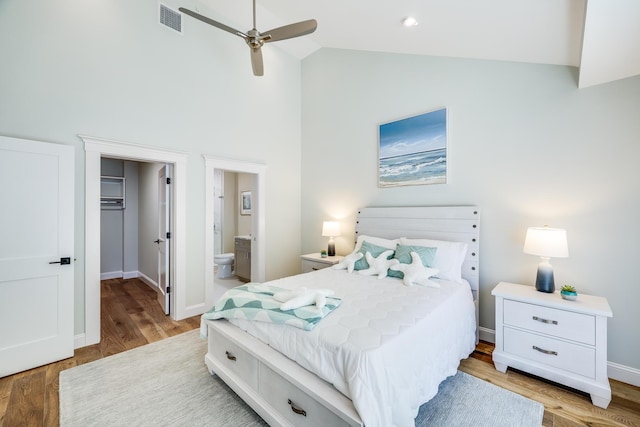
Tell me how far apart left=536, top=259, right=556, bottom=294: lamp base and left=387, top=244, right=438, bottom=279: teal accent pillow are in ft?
2.84

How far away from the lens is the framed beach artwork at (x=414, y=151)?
324cm

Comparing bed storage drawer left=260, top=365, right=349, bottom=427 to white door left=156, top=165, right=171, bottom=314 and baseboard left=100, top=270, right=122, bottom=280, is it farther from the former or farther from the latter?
baseboard left=100, top=270, right=122, bottom=280

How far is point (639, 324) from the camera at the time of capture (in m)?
2.20

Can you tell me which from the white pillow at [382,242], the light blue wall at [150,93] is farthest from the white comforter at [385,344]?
the light blue wall at [150,93]

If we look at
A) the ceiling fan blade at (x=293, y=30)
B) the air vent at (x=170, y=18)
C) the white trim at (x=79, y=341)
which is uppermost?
the air vent at (x=170, y=18)

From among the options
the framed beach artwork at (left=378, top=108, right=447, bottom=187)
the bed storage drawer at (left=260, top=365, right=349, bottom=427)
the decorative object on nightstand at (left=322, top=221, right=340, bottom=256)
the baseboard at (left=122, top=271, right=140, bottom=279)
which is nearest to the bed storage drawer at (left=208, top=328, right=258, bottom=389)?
the bed storage drawer at (left=260, top=365, right=349, bottom=427)

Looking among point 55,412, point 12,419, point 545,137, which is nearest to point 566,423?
point 545,137

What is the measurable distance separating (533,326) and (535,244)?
0.67 m

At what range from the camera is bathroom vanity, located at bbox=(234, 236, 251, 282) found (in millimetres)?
5277

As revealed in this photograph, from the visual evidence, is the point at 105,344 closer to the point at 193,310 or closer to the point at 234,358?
the point at 193,310

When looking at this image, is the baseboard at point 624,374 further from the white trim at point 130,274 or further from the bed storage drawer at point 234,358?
the white trim at point 130,274

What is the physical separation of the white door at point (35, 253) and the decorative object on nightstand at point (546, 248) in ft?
13.8

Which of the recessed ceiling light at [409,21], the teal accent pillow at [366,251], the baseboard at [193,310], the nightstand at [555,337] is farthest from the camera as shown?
the baseboard at [193,310]

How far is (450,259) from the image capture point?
2.82m
